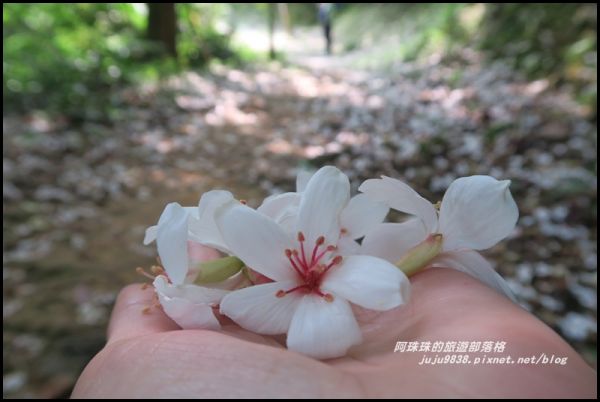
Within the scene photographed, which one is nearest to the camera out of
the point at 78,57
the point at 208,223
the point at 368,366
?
the point at 368,366

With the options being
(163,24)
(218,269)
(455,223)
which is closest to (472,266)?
(455,223)

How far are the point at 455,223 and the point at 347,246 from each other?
0.83ft

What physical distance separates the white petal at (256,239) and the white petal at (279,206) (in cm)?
13

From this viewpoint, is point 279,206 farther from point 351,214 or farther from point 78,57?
point 78,57

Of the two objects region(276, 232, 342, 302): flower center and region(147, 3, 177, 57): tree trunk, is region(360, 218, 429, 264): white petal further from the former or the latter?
region(147, 3, 177, 57): tree trunk

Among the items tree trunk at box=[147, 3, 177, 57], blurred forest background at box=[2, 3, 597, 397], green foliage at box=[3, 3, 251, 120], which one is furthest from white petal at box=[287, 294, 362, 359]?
tree trunk at box=[147, 3, 177, 57]

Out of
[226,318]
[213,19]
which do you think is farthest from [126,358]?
[213,19]

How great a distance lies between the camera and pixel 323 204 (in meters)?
1.09

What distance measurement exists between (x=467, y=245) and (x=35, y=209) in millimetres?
4071

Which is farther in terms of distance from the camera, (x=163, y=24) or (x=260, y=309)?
(x=163, y=24)

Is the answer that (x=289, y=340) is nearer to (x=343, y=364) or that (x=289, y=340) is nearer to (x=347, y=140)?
(x=343, y=364)

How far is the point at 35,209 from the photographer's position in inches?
168

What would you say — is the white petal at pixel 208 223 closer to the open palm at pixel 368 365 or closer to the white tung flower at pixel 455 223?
the open palm at pixel 368 365

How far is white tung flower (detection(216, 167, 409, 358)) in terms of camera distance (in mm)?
958
